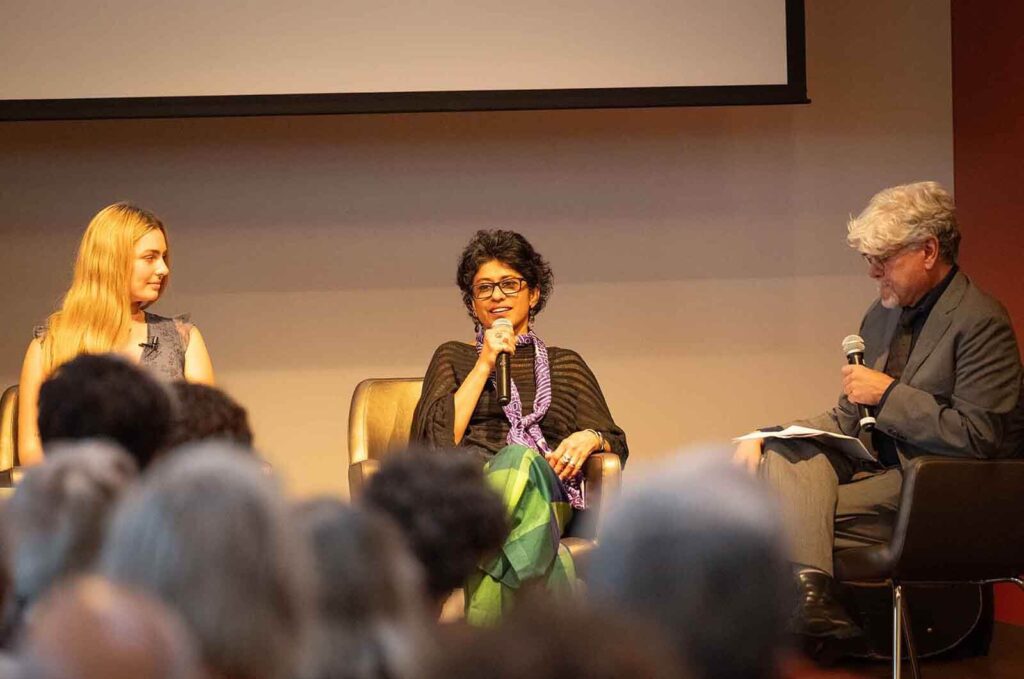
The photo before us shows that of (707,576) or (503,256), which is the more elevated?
(503,256)

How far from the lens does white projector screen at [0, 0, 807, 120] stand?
4418 millimetres

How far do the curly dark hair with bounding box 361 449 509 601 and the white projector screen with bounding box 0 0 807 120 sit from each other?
135 inches

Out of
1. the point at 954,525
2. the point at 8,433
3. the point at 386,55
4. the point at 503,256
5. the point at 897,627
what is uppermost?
the point at 386,55

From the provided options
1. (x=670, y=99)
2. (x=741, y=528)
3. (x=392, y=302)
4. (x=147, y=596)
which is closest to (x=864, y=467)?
(x=670, y=99)

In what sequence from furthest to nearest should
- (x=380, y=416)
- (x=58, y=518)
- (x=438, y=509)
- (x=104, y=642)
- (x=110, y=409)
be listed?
(x=380, y=416)
(x=110, y=409)
(x=438, y=509)
(x=58, y=518)
(x=104, y=642)

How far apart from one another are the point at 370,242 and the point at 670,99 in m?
1.26

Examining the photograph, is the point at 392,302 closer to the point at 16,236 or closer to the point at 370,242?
the point at 370,242

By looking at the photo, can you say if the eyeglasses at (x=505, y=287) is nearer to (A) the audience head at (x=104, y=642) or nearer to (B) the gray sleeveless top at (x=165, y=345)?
(B) the gray sleeveless top at (x=165, y=345)

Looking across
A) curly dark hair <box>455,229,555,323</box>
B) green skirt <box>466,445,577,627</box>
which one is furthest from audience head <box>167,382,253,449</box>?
curly dark hair <box>455,229,555,323</box>

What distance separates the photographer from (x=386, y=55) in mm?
4484

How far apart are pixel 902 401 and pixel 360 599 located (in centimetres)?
272

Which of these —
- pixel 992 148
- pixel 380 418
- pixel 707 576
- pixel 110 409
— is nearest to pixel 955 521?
pixel 380 418

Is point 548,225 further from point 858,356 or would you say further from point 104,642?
point 104,642

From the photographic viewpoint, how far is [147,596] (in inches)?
28.0
